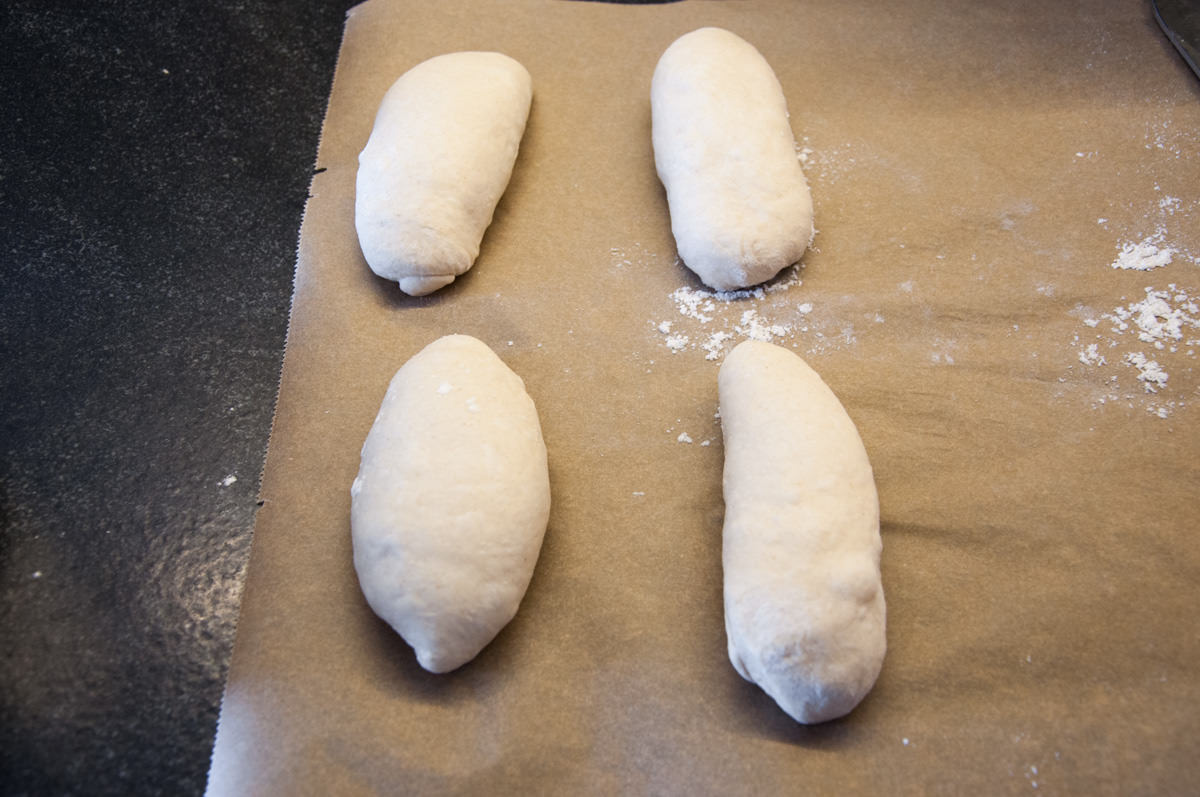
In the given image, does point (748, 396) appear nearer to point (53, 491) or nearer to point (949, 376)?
point (949, 376)

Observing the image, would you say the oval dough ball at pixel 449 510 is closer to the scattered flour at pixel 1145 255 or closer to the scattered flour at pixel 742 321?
the scattered flour at pixel 742 321

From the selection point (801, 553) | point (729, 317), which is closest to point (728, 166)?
point (729, 317)

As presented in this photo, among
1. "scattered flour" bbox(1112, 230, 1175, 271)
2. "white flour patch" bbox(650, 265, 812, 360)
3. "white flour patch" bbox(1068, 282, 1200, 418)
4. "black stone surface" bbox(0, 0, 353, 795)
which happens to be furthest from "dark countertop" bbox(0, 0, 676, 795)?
"scattered flour" bbox(1112, 230, 1175, 271)

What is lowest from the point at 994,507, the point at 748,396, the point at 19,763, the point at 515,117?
the point at 19,763

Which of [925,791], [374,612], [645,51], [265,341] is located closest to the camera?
[925,791]

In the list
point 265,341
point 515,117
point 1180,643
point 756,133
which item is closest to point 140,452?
point 265,341
